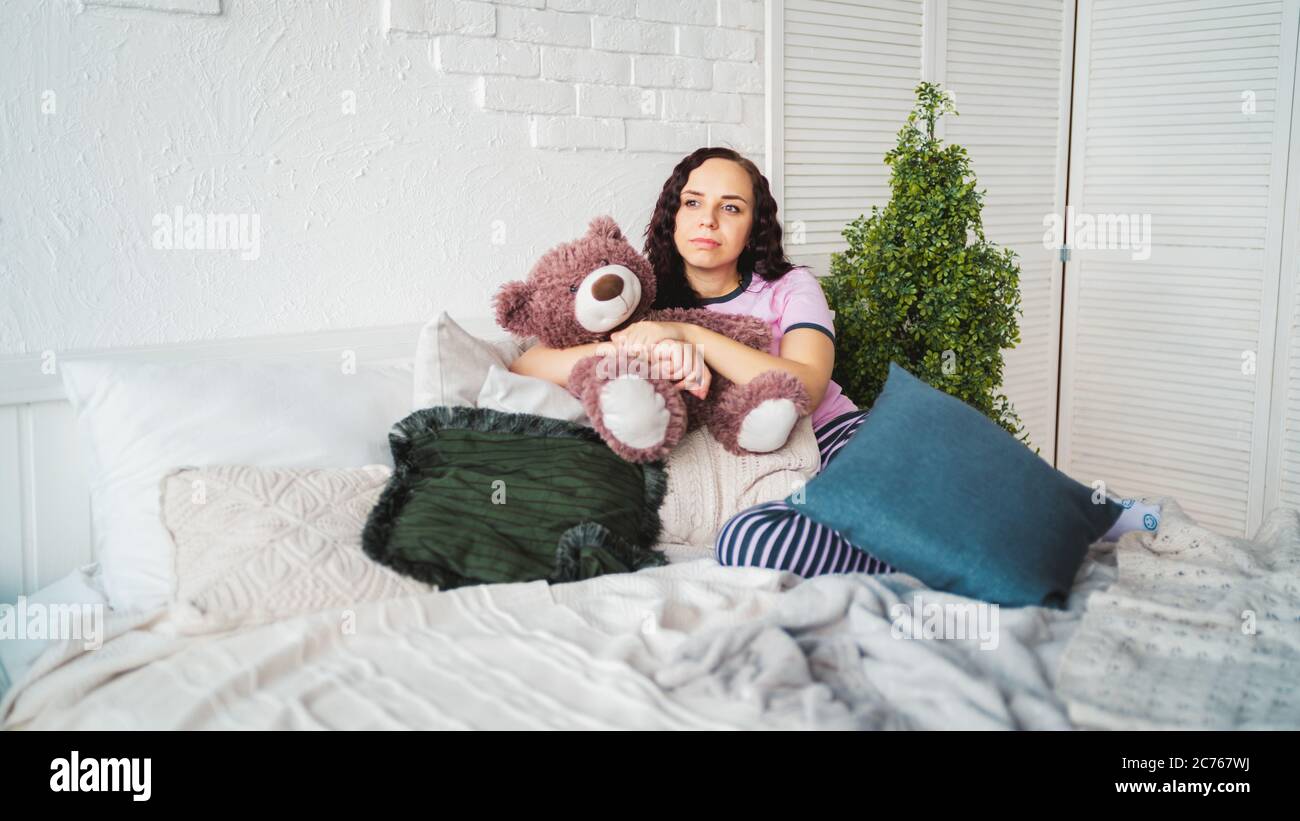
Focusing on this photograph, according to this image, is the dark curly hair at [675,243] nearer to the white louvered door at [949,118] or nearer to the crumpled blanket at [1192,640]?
the white louvered door at [949,118]

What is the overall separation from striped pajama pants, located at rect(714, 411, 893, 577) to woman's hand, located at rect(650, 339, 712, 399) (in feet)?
0.79

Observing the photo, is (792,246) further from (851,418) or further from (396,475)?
(396,475)

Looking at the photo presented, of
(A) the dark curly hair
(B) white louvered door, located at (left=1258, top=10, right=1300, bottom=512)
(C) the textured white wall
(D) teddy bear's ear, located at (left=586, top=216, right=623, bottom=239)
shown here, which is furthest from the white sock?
(B) white louvered door, located at (left=1258, top=10, right=1300, bottom=512)

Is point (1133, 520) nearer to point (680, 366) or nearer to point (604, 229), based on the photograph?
point (680, 366)

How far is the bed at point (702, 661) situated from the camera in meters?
1.10

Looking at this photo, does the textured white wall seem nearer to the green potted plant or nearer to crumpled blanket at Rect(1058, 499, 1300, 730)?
the green potted plant

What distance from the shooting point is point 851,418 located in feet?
6.57

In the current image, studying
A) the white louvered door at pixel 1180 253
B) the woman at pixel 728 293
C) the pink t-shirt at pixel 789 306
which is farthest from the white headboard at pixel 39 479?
the white louvered door at pixel 1180 253

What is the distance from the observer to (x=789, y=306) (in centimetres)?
206

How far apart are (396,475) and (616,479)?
339mm

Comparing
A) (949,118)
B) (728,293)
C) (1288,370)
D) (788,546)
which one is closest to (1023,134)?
(949,118)

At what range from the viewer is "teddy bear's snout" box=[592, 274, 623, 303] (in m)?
1.72

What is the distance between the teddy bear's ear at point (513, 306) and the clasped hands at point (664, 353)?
164mm

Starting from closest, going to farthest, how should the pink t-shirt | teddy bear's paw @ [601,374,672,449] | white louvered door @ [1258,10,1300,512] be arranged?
teddy bear's paw @ [601,374,672,449] < the pink t-shirt < white louvered door @ [1258,10,1300,512]
